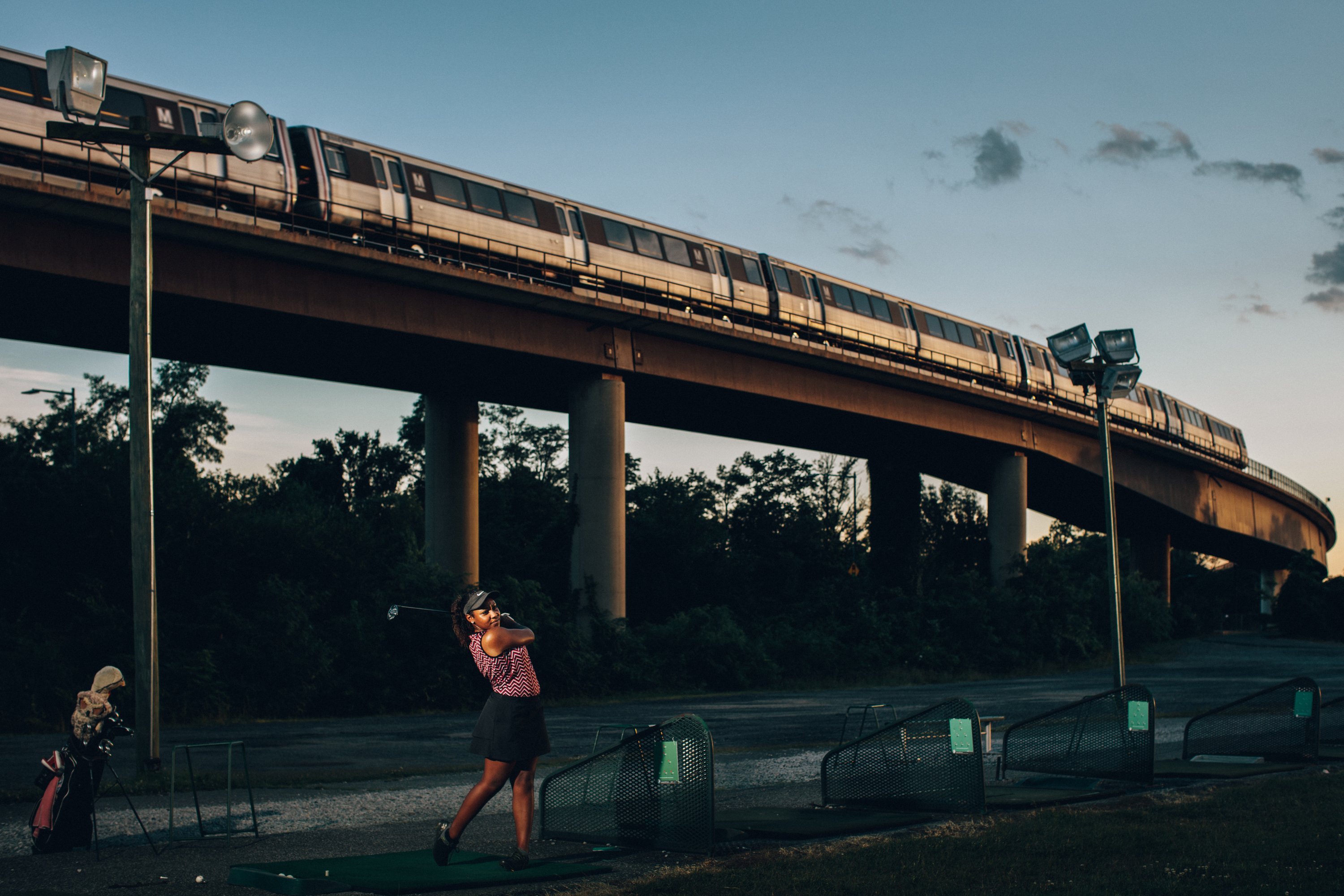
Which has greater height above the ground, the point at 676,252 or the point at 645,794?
the point at 676,252

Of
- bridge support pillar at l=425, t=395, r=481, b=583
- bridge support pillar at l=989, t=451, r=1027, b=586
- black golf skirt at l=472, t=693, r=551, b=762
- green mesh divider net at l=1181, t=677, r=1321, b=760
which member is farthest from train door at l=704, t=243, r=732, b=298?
black golf skirt at l=472, t=693, r=551, b=762

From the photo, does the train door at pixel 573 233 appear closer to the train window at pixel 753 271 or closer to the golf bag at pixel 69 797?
the train window at pixel 753 271

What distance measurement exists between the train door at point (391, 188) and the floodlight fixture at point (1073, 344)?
52.6 ft

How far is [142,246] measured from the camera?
14.7 metres

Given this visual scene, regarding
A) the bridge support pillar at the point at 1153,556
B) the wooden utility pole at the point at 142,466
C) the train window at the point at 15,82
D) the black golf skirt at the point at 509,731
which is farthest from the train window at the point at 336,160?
the bridge support pillar at the point at 1153,556

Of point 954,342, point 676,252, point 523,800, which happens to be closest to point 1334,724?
point 523,800

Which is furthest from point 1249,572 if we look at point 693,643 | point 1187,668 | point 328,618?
point 328,618

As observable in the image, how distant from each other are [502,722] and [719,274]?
3025 centimetres

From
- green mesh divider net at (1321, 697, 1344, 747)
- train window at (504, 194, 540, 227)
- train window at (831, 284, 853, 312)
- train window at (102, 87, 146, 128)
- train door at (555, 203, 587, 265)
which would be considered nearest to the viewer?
green mesh divider net at (1321, 697, 1344, 747)

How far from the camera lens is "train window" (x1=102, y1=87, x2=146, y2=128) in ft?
79.1

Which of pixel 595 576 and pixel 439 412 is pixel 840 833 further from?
pixel 439 412

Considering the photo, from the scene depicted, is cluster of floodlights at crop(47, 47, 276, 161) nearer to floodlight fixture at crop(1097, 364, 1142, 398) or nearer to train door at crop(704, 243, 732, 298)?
floodlight fixture at crop(1097, 364, 1142, 398)

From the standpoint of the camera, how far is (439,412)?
126 feet

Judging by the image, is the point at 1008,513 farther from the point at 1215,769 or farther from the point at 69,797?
the point at 69,797
